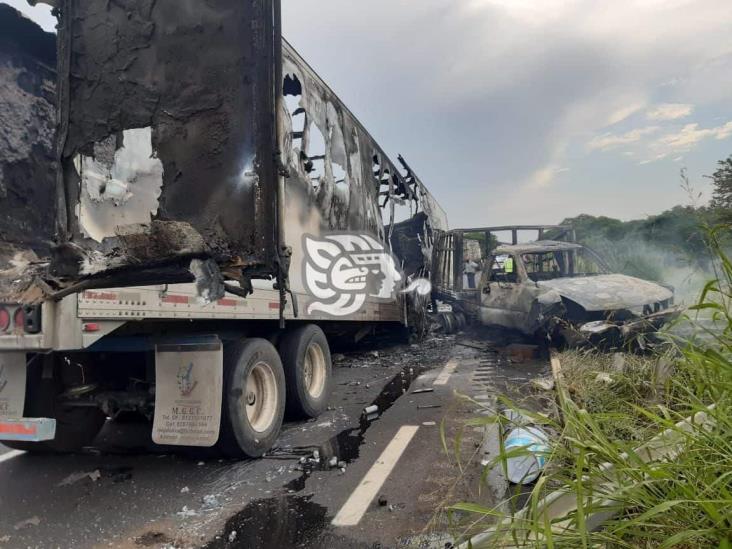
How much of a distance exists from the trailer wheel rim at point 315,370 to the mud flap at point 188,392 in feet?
6.18

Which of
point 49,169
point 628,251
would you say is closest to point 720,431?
point 49,169

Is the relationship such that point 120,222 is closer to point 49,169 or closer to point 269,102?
point 269,102

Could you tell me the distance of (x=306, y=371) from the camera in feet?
18.2

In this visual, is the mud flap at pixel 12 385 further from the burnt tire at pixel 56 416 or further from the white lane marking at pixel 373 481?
the white lane marking at pixel 373 481

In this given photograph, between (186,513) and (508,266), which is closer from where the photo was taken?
(186,513)

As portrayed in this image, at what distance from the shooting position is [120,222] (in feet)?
8.48

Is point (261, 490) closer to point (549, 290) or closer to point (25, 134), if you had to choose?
point (25, 134)

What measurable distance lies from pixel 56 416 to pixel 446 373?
491 centimetres

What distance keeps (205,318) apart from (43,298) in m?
1.18

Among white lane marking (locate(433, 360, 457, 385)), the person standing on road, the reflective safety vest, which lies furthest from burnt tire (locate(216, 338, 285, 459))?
the person standing on road

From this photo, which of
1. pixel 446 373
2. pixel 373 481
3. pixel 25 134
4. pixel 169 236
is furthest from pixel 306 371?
pixel 169 236

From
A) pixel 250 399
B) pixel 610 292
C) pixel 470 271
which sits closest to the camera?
pixel 250 399

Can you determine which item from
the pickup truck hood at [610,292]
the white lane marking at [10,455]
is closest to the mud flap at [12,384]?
the white lane marking at [10,455]

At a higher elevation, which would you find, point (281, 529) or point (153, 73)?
point (153, 73)
